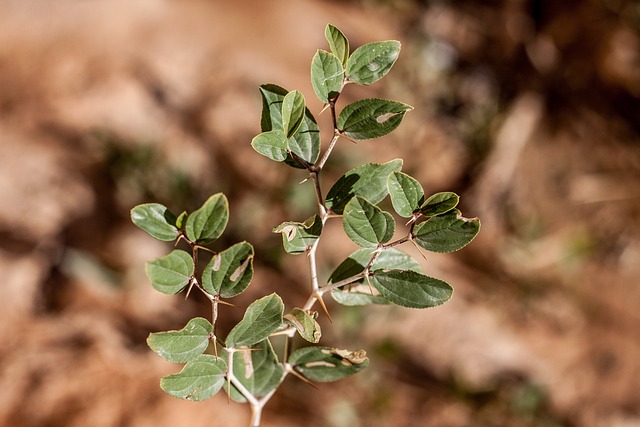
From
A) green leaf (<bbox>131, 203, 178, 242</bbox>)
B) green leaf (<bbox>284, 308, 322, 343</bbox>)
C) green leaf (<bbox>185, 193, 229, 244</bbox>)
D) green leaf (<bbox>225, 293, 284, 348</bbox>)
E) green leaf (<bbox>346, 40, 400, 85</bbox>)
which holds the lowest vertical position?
green leaf (<bbox>225, 293, 284, 348</bbox>)

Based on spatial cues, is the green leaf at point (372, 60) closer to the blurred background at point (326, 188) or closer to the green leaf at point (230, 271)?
the green leaf at point (230, 271)

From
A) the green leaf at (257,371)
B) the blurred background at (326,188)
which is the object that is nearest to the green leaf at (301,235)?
the green leaf at (257,371)

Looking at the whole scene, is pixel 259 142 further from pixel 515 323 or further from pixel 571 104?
pixel 571 104

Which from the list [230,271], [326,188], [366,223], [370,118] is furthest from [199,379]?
[326,188]

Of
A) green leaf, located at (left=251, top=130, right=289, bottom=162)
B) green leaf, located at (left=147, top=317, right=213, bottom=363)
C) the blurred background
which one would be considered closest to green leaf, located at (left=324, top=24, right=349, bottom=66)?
green leaf, located at (left=251, top=130, right=289, bottom=162)

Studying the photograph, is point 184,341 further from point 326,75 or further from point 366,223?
point 326,75

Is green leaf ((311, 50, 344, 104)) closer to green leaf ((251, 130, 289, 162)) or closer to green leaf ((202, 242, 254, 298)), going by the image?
green leaf ((251, 130, 289, 162))
